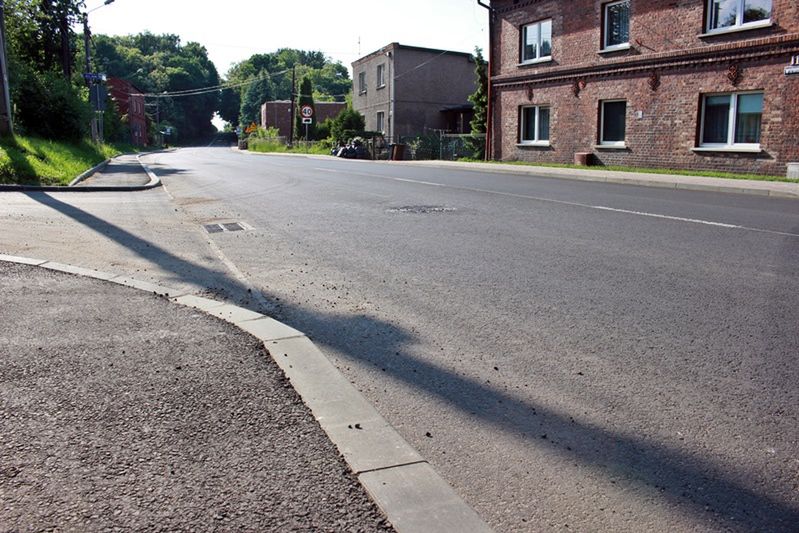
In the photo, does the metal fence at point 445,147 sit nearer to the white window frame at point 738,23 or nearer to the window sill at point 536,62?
the window sill at point 536,62

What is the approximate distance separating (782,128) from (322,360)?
1918 centimetres

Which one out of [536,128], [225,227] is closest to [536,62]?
[536,128]

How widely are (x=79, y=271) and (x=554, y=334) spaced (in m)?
4.36

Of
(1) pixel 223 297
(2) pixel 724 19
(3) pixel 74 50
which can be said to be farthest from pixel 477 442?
(3) pixel 74 50

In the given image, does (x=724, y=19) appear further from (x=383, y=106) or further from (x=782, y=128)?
(x=383, y=106)

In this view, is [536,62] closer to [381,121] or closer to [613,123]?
[613,123]

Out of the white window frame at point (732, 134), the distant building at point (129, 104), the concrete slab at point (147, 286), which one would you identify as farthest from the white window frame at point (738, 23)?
the distant building at point (129, 104)

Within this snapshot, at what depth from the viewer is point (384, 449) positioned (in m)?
2.95

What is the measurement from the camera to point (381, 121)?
4828 cm

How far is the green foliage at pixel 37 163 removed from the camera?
52.1 feet

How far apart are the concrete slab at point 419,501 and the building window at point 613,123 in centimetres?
2362

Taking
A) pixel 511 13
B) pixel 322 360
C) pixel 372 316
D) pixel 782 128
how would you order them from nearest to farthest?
1. pixel 322 360
2. pixel 372 316
3. pixel 782 128
4. pixel 511 13

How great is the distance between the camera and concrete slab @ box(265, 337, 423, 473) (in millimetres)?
2889

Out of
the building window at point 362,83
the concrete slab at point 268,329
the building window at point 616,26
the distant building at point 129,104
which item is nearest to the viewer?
the concrete slab at point 268,329
